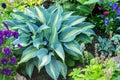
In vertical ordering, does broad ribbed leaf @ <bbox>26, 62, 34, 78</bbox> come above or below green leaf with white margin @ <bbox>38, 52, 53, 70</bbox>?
below

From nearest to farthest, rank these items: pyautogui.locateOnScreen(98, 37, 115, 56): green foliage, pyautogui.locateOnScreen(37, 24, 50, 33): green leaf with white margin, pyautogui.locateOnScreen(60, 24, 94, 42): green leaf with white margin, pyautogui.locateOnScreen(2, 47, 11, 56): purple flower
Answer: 1. pyautogui.locateOnScreen(2, 47, 11, 56): purple flower
2. pyautogui.locateOnScreen(37, 24, 50, 33): green leaf with white margin
3. pyautogui.locateOnScreen(60, 24, 94, 42): green leaf with white margin
4. pyautogui.locateOnScreen(98, 37, 115, 56): green foliage

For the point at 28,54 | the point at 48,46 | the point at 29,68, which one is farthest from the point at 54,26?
the point at 29,68

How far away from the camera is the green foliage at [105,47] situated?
4.64 meters

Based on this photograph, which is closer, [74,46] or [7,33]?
[7,33]

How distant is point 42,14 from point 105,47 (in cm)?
101

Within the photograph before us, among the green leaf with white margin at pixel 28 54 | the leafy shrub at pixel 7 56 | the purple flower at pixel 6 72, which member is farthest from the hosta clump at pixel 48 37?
the purple flower at pixel 6 72

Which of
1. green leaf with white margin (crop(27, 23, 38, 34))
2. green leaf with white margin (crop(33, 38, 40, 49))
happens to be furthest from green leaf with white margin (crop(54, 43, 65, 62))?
green leaf with white margin (crop(27, 23, 38, 34))

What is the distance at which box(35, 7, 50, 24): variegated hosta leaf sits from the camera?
4379 millimetres

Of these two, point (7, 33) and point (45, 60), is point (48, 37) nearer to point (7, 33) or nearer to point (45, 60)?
point (45, 60)

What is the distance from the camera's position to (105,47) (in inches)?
183

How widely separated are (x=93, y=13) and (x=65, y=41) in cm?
131

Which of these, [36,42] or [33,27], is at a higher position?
[33,27]

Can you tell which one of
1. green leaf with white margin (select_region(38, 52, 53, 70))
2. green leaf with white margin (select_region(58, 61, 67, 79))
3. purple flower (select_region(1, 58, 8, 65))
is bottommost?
green leaf with white margin (select_region(58, 61, 67, 79))

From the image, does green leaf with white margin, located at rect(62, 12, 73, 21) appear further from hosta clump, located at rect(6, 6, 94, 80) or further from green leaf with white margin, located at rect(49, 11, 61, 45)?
green leaf with white margin, located at rect(49, 11, 61, 45)
